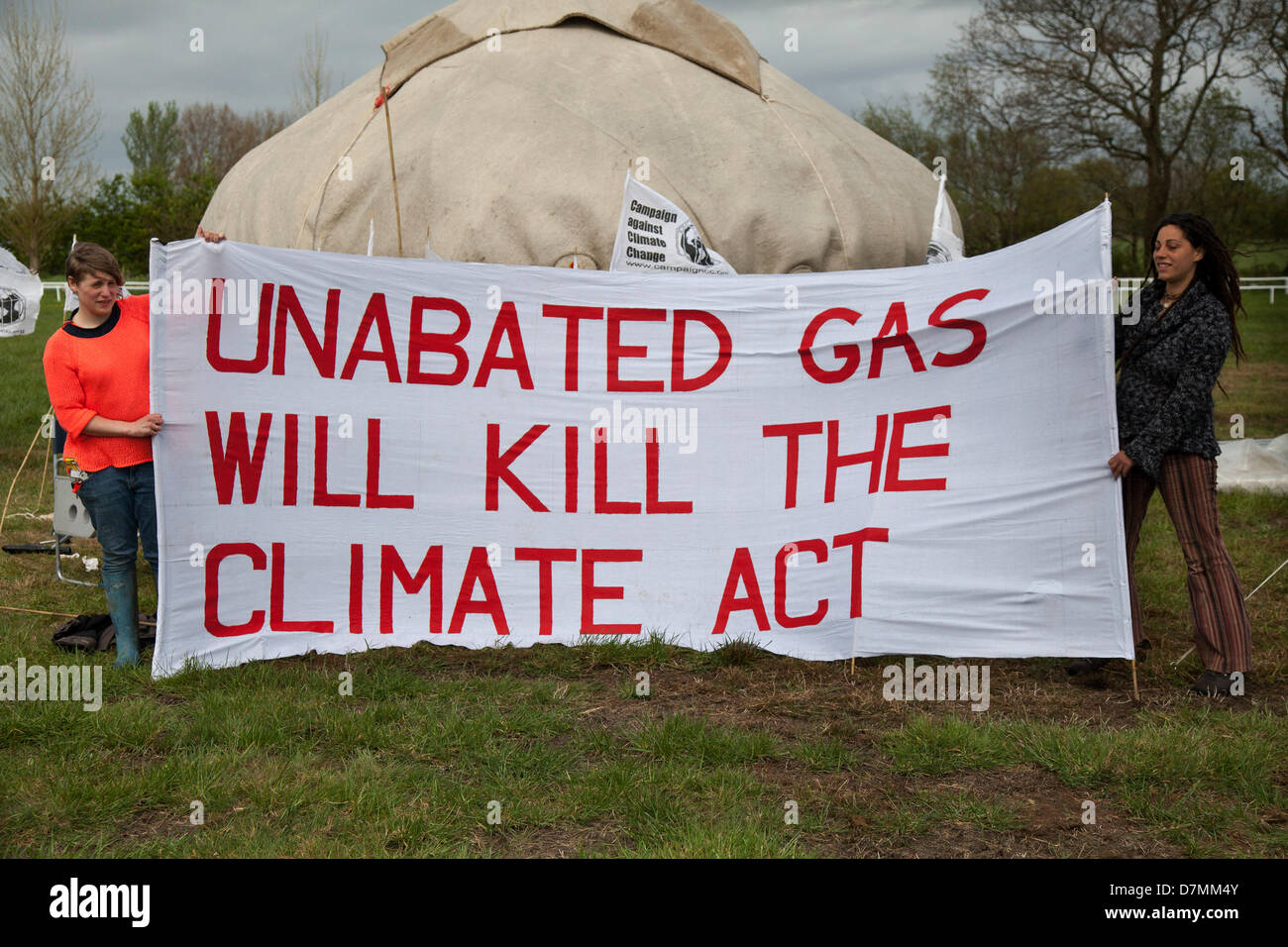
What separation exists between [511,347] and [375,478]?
81 centimetres

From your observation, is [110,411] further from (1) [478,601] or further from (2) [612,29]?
(2) [612,29]

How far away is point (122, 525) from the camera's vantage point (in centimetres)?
490

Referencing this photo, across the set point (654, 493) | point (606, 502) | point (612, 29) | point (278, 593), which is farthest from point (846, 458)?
point (612, 29)

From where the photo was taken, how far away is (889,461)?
199 inches

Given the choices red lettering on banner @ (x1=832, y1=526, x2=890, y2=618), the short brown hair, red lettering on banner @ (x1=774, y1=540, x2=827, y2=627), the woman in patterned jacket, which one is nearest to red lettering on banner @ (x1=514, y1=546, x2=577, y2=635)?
red lettering on banner @ (x1=774, y1=540, x2=827, y2=627)

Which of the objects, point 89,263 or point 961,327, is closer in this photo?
point 89,263

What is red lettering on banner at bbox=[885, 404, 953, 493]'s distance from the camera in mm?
5020

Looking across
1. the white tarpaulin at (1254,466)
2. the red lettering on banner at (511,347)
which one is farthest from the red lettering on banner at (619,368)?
Answer: the white tarpaulin at (1254,466)

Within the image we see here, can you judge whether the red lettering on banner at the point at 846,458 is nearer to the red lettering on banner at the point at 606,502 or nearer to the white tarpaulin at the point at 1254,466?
the red lettering on banner at the point at 606,502

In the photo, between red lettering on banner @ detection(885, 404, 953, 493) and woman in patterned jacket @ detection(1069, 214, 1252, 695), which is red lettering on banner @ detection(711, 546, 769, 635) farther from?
woman in patterned jacket @ detection(1069, 214, 1252, 695)

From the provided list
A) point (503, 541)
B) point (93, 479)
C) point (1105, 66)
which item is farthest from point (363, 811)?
point (1105, 66)

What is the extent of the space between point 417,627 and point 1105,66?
1933 centimetres

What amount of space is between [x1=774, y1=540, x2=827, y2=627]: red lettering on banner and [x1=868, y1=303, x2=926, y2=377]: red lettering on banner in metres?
0.77
